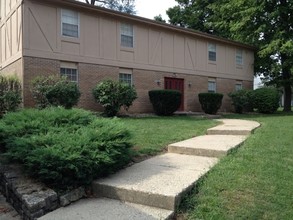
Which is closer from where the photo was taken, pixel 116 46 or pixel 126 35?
pixel 116 46

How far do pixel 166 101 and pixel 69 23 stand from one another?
Answer: 5883 millimetres

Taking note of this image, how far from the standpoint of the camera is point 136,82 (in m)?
16.6

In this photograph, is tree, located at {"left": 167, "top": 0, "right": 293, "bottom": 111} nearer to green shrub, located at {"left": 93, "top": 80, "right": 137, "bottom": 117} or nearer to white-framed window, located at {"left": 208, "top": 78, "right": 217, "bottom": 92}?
white-framed window, located at {"left": 208, "top": 78, "right": 217, "bottom": 92}

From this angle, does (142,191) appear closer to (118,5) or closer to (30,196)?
(30,196)

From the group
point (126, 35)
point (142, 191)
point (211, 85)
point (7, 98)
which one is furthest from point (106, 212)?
point (211, 85)

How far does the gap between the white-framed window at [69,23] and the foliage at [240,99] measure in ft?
35.7

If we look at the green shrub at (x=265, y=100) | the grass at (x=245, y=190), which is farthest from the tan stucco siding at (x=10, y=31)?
the green shrub at (x=265, y=100)

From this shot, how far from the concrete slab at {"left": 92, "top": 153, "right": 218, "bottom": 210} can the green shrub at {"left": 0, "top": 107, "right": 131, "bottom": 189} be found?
246 mm

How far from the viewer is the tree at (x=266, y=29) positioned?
20484 mm

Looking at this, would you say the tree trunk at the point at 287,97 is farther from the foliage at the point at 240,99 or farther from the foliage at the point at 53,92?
the foliage at the point at 53,92

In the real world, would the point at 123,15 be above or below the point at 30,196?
above

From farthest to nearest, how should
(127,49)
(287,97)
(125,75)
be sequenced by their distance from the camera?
1. (287,97)
2. (125,75)
3. (127,49)

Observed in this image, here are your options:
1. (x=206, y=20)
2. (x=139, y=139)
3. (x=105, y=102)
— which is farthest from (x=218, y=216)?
(x=206, y=20)

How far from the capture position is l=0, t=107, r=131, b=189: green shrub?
13.7 feet
